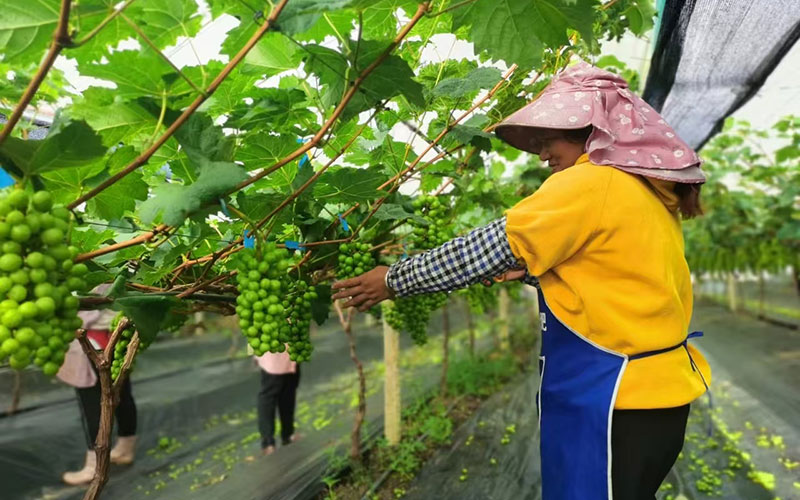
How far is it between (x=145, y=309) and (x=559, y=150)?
4.04 ft

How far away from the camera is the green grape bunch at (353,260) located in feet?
5.51

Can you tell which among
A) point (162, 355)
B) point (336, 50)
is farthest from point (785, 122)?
point (162, 355)

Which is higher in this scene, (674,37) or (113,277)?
(674,37)

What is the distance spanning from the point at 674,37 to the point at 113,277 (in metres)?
2.35

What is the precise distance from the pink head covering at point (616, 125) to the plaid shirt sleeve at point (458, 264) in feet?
1.07

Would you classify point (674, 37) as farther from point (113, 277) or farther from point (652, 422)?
point (113, 277)

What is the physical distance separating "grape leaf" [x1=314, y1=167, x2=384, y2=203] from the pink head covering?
47cm

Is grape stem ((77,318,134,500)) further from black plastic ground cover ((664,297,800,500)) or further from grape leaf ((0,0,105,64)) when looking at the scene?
black plastic ground cover ((664,297,800,500))

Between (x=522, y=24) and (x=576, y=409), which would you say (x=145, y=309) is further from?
(x=576, y=409)

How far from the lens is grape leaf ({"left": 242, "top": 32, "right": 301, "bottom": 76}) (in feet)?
3.87

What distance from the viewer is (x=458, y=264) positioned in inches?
58.2

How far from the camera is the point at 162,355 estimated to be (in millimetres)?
8609

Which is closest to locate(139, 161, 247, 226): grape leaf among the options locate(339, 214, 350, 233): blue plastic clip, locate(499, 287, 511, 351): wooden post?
locate(339, 214, 350, 233): blue plastic clip

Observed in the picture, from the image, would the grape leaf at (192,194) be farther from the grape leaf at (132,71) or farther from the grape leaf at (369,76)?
the grape leaf at (369,76)
